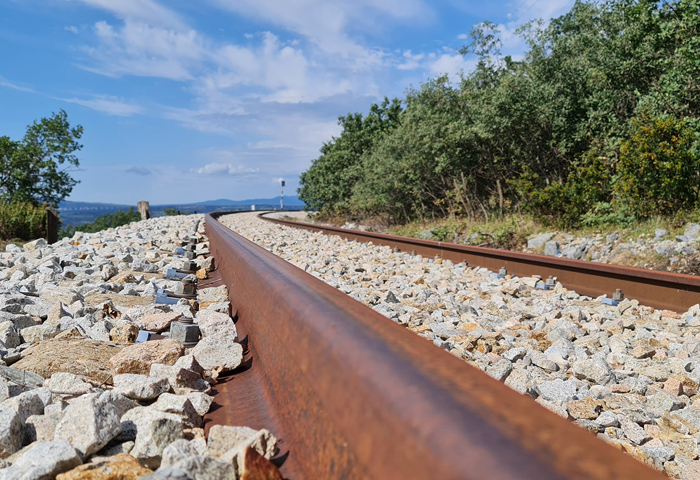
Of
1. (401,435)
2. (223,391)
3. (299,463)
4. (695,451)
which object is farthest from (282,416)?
(695,451)

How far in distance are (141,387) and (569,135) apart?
13.8 m

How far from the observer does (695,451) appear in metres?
1.87

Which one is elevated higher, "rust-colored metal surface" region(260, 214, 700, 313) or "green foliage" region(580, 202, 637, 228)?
"green foliage" region(580, 202, 637, 228)

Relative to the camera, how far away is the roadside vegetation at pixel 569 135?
8.62 meters

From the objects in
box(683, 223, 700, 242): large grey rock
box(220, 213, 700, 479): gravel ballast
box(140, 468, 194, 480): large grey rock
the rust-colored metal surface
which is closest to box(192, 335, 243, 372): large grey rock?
box(140, 468, 194, 480): large grey rock

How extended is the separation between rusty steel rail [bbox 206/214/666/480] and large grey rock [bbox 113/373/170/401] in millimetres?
277

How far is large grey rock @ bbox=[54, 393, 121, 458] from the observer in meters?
1.28

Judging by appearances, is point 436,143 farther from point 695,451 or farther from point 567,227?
point 695,451

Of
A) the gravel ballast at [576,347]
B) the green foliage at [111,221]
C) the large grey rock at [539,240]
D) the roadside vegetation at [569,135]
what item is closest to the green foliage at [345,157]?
the roadside vegetation at [569,135]

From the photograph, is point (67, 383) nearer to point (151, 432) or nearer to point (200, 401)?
point (200, 401)

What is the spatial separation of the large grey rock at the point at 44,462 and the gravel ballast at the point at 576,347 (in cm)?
185

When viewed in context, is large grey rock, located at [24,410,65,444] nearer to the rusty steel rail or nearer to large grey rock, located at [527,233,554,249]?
the rusty steel rail

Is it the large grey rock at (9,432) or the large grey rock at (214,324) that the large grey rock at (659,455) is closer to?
the large grey rock at (214,324)

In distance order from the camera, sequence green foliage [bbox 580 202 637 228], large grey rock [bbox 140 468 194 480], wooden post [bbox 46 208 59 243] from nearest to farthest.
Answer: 1. large grey rock [bbox 140 468 194 480]
2. green foliage [bbox 580 202 637 228]
3. wooden post [bbox 46 208 59 243]
